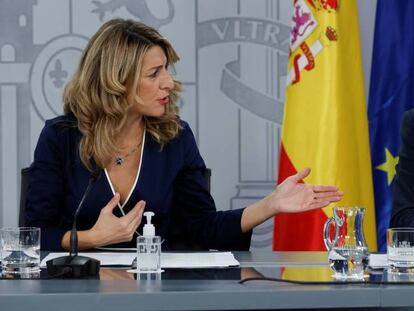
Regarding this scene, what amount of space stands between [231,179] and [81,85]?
4.06 feet

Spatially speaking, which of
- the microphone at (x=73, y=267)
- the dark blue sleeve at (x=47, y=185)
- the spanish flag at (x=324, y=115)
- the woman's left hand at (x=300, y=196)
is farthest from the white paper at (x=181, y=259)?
the spanish flag at (x=324, y=115)

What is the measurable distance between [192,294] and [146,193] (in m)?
1.08

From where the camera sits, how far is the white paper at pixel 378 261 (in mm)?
1812

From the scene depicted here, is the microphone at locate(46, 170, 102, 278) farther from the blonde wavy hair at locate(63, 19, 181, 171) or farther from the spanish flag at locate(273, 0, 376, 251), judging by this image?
the spanish flag at locate(273, 0, 376, 251)

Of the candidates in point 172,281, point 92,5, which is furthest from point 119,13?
point 172,281

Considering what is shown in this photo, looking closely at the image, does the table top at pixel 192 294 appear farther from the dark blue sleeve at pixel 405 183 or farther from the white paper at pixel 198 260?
the dark blue sleeve at pixel 405 183

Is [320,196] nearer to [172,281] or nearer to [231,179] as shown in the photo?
[172,281]

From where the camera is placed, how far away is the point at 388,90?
131 inches

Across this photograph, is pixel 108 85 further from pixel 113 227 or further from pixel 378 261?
pixel 378 261

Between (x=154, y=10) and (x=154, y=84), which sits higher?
(x=154, y=10)

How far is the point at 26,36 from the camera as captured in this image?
11.6 ft

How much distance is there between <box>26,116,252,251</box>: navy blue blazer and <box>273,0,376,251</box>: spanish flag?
0.70 m

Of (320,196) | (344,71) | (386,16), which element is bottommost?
(320,196)

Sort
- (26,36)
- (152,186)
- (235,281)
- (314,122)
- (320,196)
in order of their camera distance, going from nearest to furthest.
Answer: (235,281) → (320,196) → (152,186) → (314,122) → (26,36)
